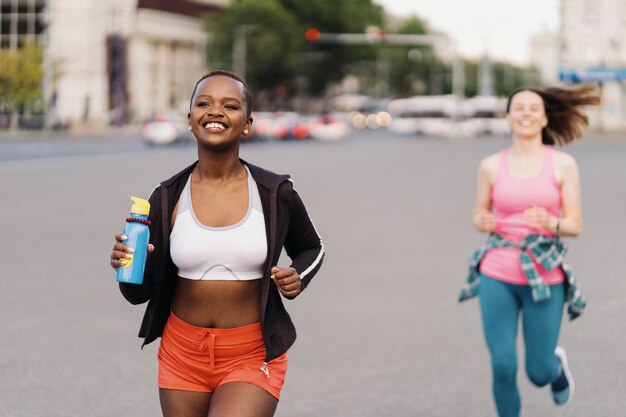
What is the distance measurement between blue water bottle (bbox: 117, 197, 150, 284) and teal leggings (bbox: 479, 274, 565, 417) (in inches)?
85.1

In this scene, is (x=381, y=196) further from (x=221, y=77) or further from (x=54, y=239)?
(x=221, y=77)

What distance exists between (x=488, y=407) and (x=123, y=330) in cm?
299

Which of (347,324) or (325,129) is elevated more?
(325,129)

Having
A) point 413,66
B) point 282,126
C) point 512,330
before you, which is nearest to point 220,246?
point 512,330

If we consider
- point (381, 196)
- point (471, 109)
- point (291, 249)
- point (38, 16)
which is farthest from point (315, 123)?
point (291, 249)

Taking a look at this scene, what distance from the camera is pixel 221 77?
3.44m

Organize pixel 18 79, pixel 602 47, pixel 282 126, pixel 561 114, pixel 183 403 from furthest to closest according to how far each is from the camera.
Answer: pixel 602 47, pixel 282 126, pixel 18 79, pixel 561 114, pixel 183 403

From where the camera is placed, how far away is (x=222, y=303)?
3.44 metres

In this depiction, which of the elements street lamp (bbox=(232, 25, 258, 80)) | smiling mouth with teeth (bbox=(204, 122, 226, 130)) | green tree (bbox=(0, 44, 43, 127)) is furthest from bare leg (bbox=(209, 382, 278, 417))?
street lamp (bbox=(232, 25, 258, 80))

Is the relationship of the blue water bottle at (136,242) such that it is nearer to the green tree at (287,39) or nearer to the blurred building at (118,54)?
the blurred building at (118,54)

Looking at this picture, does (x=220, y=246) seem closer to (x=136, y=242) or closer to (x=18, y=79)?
(x=136, y=242)

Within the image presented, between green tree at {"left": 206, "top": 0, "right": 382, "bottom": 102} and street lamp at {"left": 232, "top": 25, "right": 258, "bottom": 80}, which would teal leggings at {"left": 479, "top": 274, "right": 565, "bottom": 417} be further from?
green tree at {"left": 206, "top": 0, "right": 382, "bottom": 102}

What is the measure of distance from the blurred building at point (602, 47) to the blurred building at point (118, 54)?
92.7 ft

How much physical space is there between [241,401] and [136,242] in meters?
0.56
